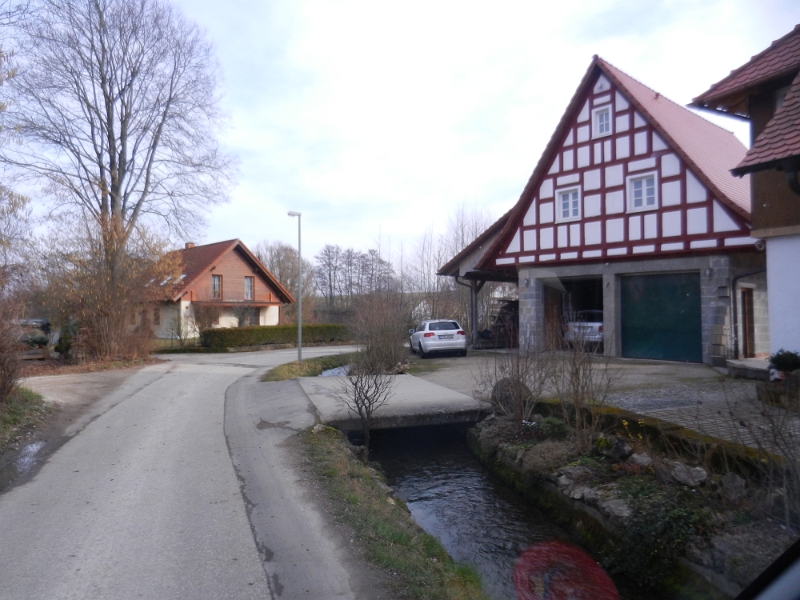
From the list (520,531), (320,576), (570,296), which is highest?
(570,296)

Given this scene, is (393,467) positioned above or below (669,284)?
below

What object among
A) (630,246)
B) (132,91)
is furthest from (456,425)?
(132,91)

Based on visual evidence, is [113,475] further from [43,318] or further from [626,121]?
[43,318]

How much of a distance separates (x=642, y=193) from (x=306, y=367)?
11.7 metres

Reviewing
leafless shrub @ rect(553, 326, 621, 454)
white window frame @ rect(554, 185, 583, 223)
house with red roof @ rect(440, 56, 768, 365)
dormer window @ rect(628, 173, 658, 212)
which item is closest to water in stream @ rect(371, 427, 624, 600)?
leafless shrub @ rect(553, 326, 621, 454)

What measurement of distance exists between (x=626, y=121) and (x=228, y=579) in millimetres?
17964

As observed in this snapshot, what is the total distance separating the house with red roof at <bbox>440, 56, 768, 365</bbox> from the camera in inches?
673

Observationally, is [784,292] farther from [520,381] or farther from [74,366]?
[74,366]

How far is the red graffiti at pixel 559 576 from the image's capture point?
5.55 meters

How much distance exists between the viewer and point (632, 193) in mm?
19078

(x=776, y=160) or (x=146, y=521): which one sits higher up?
(x=776, y=160)

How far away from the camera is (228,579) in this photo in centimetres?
473

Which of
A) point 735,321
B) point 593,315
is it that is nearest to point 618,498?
point 735,321

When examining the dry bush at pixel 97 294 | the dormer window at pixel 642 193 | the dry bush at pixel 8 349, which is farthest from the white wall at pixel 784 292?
the dry bush at pixel 97 294
